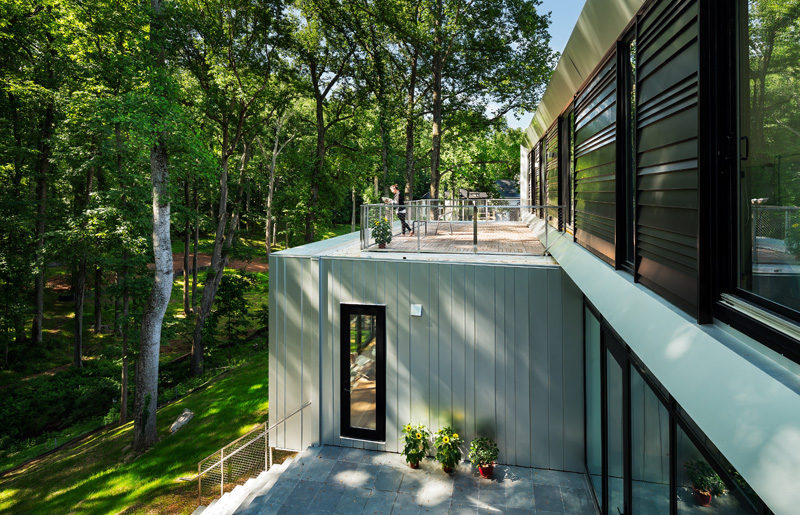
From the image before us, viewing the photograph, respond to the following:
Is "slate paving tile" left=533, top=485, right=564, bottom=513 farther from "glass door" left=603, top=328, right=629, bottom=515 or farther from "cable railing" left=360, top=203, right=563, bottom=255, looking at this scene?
"cable railing" left=360, top=203, right=563, bottom=255

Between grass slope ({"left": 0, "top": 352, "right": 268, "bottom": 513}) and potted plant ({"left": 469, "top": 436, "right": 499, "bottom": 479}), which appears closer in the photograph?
potted plant ({"left": 469, "top": 436, "right": 499, "bottom": 479})

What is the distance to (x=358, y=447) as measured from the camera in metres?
7.37

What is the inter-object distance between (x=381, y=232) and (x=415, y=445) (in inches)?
149

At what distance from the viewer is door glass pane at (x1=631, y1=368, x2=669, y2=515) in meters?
3.31

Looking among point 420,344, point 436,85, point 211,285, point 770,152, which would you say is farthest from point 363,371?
point 436,85

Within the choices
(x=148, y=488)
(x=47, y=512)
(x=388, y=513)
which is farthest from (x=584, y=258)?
(x=47, y=512)

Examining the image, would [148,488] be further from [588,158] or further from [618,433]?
[588,158]

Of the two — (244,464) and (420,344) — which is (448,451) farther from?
(244,464)

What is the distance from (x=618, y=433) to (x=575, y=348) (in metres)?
1.92

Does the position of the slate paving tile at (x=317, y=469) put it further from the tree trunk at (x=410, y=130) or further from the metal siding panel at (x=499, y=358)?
the tree trunk at (x=410, y=130)

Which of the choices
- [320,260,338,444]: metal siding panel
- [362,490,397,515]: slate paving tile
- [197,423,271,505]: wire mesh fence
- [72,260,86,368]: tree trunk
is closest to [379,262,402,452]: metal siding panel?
[320,260,338,444]: metal siding panel

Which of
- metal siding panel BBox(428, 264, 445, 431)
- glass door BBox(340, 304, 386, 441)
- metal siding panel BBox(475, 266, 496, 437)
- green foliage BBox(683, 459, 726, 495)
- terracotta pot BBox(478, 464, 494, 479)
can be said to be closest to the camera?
green foliage BBox(683, 459, 726, 495)

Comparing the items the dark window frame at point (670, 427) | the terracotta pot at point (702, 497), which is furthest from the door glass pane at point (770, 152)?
the terracotta pot at point (702, 497)

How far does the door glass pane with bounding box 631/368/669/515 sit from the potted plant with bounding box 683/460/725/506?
1.56 ft
